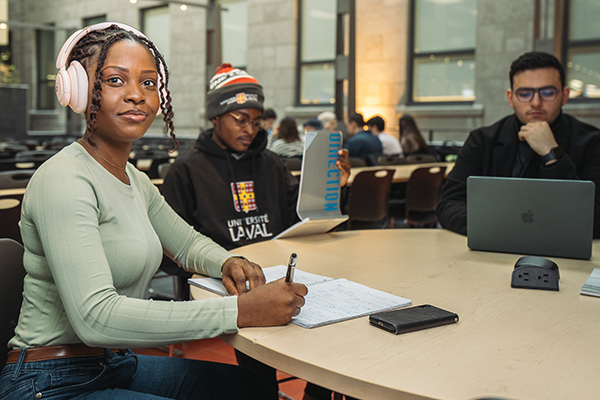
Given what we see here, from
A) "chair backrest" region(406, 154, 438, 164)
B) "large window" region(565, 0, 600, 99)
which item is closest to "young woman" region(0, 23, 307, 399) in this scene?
"chair backrest" region(406, 154, 438, 164)

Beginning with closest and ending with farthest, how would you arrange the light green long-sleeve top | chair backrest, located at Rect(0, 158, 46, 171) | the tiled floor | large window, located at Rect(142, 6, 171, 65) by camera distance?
the light green long-sleeve top
the tiled floor
chair backrest, located at Rect(0, 158, 46, 171)
large window, located at Rect(142, 6, 171, 65)

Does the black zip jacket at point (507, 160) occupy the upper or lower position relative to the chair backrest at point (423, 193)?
upper

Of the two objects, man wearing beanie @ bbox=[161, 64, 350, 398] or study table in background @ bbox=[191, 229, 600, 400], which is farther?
man wearing beanie @ bbox=[161, 64, 350, 398]

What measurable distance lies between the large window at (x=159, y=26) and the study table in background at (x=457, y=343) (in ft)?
Result: 38.4

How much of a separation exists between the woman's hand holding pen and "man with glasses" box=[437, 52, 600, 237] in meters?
1.14

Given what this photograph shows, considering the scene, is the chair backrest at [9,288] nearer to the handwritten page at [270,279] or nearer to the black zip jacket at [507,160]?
the handwritten page at [270,279]

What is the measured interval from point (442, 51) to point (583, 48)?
205cm

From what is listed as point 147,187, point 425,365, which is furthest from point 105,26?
point 425,365

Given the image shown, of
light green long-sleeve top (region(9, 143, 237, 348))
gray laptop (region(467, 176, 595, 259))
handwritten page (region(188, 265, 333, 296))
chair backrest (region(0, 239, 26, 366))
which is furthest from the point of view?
gray laptop (region(467, 176, 595, 259))

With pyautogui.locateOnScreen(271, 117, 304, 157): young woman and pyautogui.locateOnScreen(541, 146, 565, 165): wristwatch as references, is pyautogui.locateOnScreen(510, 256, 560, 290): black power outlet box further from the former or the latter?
pyautogui.locateOnScreen(271, 117, 304, 157): young woman

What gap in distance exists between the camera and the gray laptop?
1562 millimetres

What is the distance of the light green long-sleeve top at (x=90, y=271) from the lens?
1005 mm

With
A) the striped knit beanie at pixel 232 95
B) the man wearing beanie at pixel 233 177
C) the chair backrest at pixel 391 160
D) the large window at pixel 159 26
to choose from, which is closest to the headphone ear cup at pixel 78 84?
the man wearing beanie at pixel 233 177

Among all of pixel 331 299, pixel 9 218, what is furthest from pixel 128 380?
pixel 9 218
